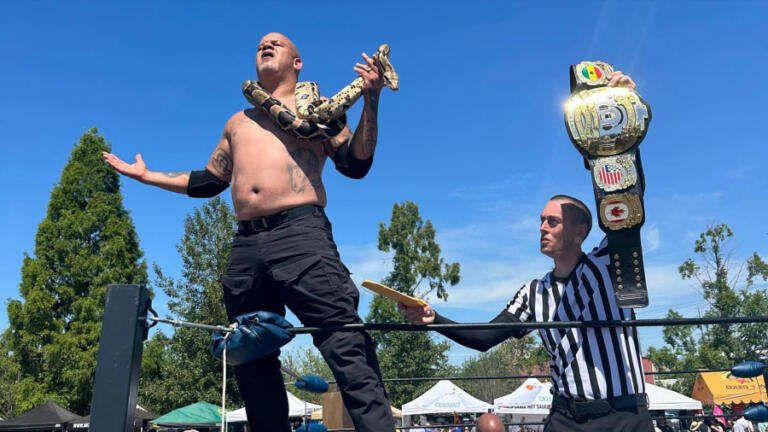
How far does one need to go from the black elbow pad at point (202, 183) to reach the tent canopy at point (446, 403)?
582 inches

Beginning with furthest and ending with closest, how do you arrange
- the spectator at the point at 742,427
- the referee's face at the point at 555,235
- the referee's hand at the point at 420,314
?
1. the spectator at the point at 742,427
2. the referee's face at the point at 555,235
3. the referee's hand at the point at 420,314

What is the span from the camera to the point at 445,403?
1672cm

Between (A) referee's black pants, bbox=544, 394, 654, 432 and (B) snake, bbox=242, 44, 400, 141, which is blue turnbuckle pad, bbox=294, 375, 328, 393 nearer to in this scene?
(A) referee's black pants, bbox=544, 394, 654, 432

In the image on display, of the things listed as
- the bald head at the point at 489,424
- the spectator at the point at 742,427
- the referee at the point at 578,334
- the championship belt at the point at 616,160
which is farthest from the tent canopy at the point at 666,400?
the championship belt at the point at 616,160

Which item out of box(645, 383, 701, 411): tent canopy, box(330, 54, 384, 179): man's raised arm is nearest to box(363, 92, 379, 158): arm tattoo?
box(330, 54, 384, 179): man's raised arm

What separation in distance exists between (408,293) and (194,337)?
10.4 meters

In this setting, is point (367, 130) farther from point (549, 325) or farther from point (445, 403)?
point (445, 403)

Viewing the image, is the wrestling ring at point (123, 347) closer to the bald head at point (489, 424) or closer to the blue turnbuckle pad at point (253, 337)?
the blue turnbuckle pad at point (253, 337)

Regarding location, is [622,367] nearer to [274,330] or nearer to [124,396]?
[274,330]

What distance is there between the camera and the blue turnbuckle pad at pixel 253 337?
6.34 feet

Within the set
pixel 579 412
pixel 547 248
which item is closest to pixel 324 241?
pixel 547 248

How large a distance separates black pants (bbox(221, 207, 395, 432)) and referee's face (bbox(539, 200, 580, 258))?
42.9 inches

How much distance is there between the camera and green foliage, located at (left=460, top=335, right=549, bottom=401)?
40456 millimetres

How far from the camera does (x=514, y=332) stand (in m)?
2.63
